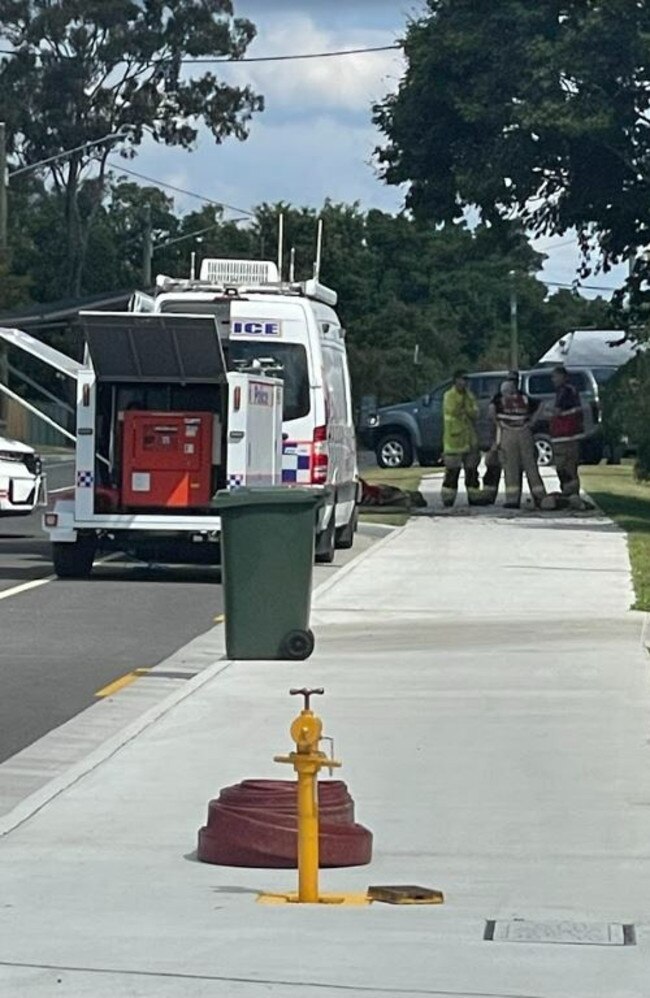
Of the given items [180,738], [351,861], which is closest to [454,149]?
[180,738]

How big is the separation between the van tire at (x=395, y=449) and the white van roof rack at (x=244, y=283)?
1929cm

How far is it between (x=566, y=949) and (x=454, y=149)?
74.4 ft

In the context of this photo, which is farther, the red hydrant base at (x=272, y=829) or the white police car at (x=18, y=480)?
the white police car at (x=18, y=480)

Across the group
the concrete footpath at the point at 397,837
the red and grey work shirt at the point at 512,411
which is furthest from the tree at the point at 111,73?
the concrete footpath at the point at 397,837

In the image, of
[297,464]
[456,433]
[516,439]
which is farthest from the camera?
[456,433]

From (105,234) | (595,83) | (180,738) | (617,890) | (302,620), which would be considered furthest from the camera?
(105,234)

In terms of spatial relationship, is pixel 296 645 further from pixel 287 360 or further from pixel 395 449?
pixel 395 449

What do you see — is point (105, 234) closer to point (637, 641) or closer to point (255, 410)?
point (255, 410)

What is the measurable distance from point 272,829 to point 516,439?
20.4m

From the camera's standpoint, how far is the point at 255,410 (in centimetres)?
1862

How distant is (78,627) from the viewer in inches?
617

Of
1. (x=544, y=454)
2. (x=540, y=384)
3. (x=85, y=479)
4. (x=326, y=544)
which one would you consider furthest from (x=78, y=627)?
(x=540, y=384)

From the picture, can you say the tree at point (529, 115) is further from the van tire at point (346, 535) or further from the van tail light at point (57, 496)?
the van tail light at point (57, 496)

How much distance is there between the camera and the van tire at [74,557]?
748 inches
